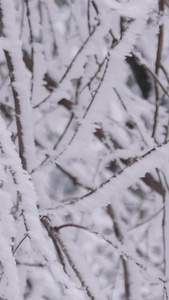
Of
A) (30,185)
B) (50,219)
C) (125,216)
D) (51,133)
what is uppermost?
(51,133)

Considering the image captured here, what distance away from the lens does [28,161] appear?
109cm

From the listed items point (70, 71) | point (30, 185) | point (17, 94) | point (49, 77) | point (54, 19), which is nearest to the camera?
point (30, 185)

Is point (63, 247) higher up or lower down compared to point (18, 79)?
lower down

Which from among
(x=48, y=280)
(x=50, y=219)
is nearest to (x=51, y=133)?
(x=48, y=280)

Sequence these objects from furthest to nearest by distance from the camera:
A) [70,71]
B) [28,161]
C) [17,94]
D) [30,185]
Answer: [70,71] → [28,161] → [17,94] → [30,185]

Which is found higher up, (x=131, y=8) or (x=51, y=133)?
(x=51, y=133)

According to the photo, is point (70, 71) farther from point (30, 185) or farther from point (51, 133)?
point (51, 133)

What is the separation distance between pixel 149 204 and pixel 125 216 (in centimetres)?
42

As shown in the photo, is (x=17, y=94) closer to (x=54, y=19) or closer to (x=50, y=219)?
(x=50, y=219)

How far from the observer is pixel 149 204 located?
2.72m

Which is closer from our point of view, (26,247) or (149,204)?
(26,247)

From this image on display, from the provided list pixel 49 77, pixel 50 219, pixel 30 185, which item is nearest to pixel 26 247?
pixel 50 219

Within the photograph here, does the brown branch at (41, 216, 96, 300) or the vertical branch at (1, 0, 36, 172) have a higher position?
the vertical branch at (1, 0, 36, 172)

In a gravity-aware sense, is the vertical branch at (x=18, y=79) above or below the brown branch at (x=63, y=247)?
above
